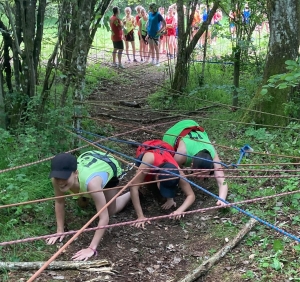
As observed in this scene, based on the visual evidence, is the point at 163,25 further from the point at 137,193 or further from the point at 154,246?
the point at 154,246

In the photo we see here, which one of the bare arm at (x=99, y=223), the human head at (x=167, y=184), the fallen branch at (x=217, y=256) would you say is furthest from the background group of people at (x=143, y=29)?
the fallen branch at (x=217, y=256)

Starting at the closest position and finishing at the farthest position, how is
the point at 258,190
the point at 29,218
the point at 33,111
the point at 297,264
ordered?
the point at 297,264
the point at 29,218
the point at 258,190
the point at 33,111

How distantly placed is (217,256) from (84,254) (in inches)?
33.7

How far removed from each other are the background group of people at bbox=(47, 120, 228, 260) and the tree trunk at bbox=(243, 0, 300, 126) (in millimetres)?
1039

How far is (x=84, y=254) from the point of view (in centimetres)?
278

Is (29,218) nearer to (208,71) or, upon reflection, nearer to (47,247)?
(47,247)

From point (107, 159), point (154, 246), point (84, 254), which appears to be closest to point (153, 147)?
point (107, 159)

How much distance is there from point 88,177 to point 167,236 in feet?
2.51

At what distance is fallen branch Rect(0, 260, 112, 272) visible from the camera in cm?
251

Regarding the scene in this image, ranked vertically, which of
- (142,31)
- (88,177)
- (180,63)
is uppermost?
(142,31)

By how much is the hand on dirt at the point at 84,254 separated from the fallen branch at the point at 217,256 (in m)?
0.65

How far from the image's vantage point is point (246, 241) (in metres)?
2.89

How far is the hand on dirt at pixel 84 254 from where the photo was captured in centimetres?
274

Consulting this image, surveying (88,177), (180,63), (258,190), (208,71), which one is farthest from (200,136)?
(208,71)
